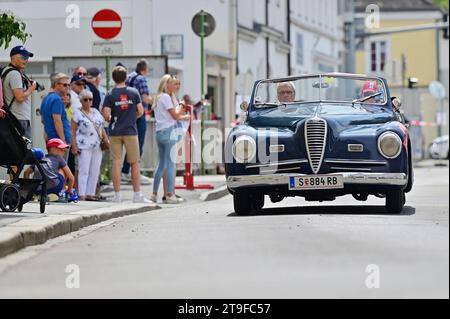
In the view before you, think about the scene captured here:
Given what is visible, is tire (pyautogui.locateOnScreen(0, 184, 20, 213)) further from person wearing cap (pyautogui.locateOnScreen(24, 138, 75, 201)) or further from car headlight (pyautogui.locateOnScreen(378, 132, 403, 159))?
car headlight (pyautogui.locateOnScreen(378, 132, 403, 159))

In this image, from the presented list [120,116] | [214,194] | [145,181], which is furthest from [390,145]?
[145,181]

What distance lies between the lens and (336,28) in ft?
214

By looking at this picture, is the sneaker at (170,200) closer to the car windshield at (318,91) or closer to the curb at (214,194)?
the curb at (214,194)

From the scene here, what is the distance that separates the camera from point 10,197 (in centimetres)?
1461

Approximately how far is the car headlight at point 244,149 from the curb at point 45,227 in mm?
1580

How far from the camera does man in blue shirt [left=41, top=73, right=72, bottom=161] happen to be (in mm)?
18109

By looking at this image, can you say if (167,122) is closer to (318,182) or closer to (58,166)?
(58,166)

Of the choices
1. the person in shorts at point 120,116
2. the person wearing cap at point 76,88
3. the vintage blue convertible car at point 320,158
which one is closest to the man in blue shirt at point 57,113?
the person wearing cap at point 76,88

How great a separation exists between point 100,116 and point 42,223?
6851 millimetres

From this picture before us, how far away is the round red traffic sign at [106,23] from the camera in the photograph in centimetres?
2311

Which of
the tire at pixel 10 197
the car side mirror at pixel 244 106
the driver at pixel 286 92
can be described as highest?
the driver at pixel 286 92

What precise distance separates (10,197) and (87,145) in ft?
14.9

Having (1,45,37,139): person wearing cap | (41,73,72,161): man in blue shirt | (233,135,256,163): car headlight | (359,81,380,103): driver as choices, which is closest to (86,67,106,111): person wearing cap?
(41,73,72,161): man in blue shirt

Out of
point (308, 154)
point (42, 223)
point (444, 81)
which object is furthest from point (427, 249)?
point (444, 81)
